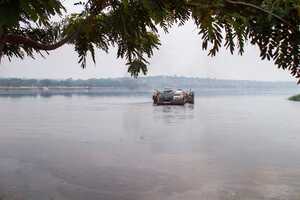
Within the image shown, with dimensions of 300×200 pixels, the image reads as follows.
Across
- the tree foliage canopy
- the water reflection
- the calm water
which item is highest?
the tree foliage canopy

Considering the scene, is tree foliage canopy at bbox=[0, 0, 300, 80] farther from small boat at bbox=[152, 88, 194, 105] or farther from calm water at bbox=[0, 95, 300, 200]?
small boat at bbox=[152, 88, 194, 105]

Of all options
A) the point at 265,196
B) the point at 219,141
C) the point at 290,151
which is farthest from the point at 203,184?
the point at 219,141

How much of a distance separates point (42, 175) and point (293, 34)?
311 inches

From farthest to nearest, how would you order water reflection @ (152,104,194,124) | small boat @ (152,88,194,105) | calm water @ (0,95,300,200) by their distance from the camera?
small boat @ (152,88,194,105)
water reflection @ (152,104,194,124)
calm water @ (0,95,300,200)

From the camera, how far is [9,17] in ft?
14.6

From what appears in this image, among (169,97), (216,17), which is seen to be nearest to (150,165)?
(216,17)

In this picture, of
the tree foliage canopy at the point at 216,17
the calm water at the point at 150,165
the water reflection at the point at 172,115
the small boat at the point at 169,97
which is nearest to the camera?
the tree foliage canopy at the point at 216,17

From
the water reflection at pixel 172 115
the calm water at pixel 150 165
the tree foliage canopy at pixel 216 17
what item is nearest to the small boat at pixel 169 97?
the water reflection at pixel 172 115

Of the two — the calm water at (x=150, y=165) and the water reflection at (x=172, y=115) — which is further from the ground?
the calm water at (x=150, y=165)

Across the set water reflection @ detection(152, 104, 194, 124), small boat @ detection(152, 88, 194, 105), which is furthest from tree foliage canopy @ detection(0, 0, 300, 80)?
small boat @ detection(152, 88, 194, 105)

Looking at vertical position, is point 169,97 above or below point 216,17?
below

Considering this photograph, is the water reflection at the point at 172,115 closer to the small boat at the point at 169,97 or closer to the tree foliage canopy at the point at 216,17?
the small boat at the point at 169,97

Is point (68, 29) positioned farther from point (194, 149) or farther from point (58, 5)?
point (194, 149)

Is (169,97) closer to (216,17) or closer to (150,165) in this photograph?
(150,165)
